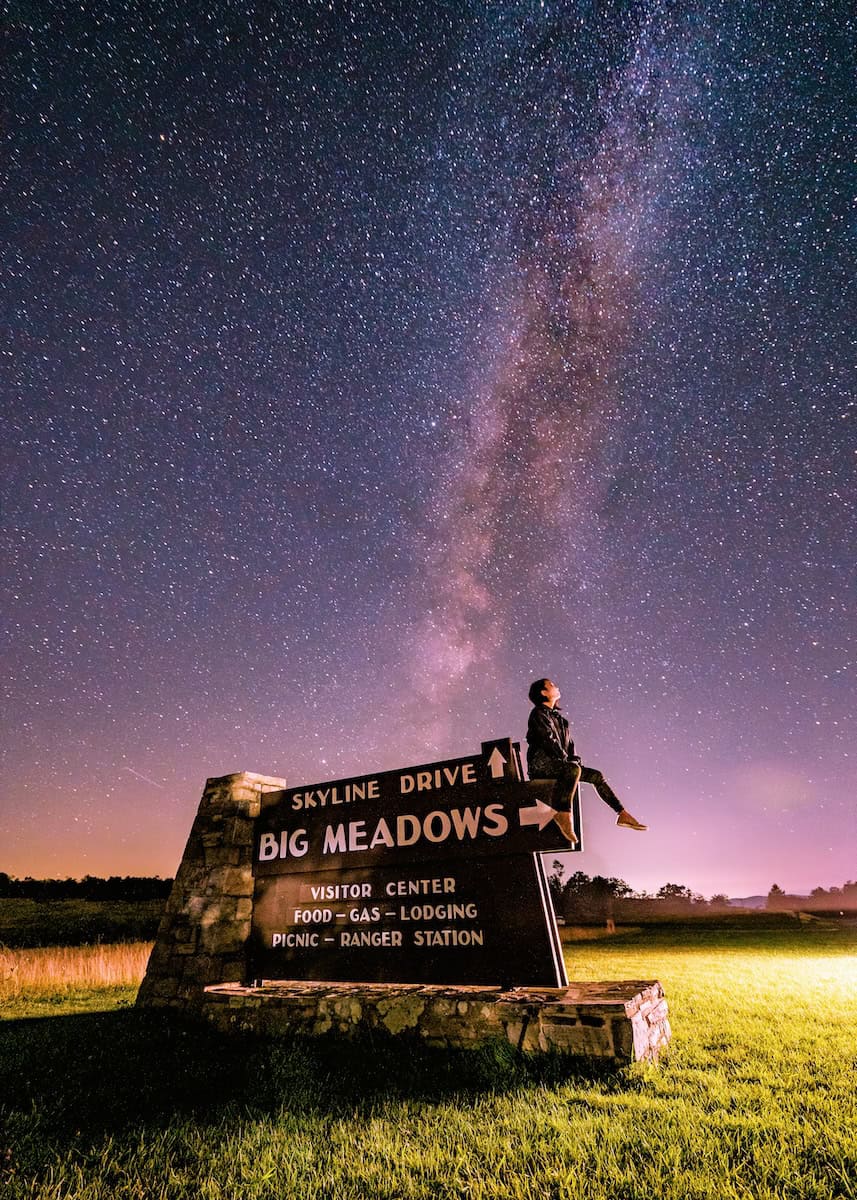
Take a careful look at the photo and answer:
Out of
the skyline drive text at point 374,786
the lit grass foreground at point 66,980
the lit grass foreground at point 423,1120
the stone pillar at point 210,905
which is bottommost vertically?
the lit grass foreground at point 423,1120

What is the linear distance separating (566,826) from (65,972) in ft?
42.1

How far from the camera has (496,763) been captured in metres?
7.46

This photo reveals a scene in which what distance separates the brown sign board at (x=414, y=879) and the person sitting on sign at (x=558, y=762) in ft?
0.61

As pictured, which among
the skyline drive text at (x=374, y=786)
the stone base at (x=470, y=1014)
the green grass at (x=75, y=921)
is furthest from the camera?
the green grass at (x=75, y=921)

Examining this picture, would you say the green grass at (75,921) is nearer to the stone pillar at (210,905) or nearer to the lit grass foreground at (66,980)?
the lit grass foreground at (66,980)

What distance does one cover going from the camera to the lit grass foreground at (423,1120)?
3662 millimetres

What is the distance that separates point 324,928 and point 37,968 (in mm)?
9680

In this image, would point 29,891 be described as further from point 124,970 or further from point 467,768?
point 467,768

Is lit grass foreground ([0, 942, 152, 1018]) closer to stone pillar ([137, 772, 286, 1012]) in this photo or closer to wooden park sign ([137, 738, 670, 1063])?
stone pillar ([137, 772, 286, 1012])

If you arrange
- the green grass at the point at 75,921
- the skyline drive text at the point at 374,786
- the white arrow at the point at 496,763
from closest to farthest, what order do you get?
the white arrow at the point at 496,763
the skyline drive text at the point at 374,786
the green grass at the point at 75,921

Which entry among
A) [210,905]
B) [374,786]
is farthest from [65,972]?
[374,786]

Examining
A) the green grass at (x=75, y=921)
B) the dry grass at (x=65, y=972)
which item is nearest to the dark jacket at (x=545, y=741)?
the dry grass at (x=65, y=972)

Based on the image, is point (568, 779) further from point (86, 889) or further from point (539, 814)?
point (86, 889)

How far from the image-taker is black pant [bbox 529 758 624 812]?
684 cm
